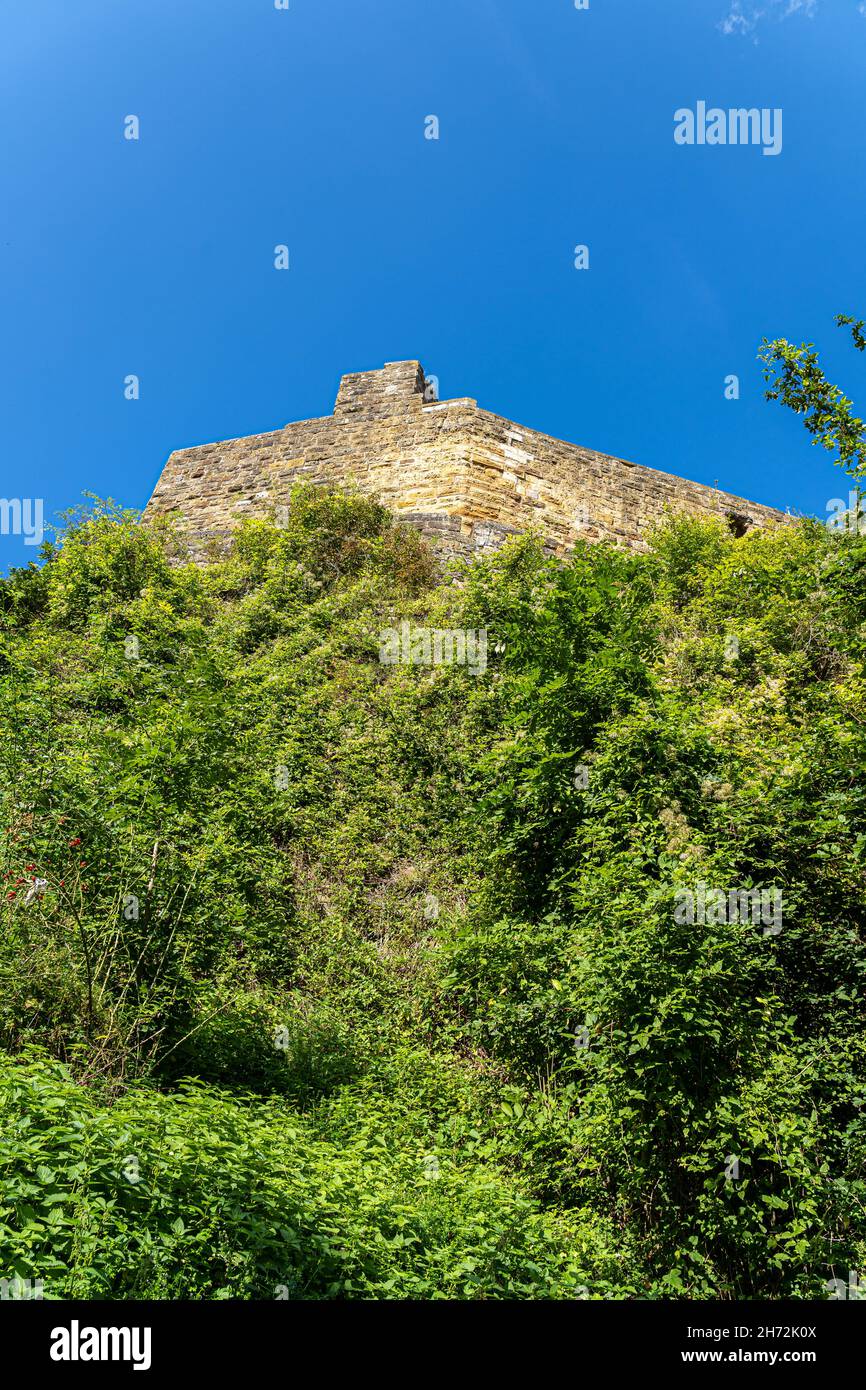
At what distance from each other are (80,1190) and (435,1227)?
1.63 meters

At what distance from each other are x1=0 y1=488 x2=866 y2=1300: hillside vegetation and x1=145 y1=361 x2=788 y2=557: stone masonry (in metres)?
4.24

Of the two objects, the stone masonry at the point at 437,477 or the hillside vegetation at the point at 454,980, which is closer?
the hillside vegetation at the point at 454,980

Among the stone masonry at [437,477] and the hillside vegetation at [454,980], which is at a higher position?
the stone masonry at [437,477]

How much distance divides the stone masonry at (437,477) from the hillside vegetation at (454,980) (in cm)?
424

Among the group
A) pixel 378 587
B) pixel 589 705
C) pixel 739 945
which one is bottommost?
pixel 739 945

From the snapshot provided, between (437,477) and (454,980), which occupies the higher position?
(437,477)

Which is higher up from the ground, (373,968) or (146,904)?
(146,904)

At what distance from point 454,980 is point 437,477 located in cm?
853

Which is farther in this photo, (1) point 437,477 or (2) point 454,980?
(1) point 437,477

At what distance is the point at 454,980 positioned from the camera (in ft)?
19.1

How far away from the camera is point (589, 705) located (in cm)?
654

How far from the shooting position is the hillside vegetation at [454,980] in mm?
3389
